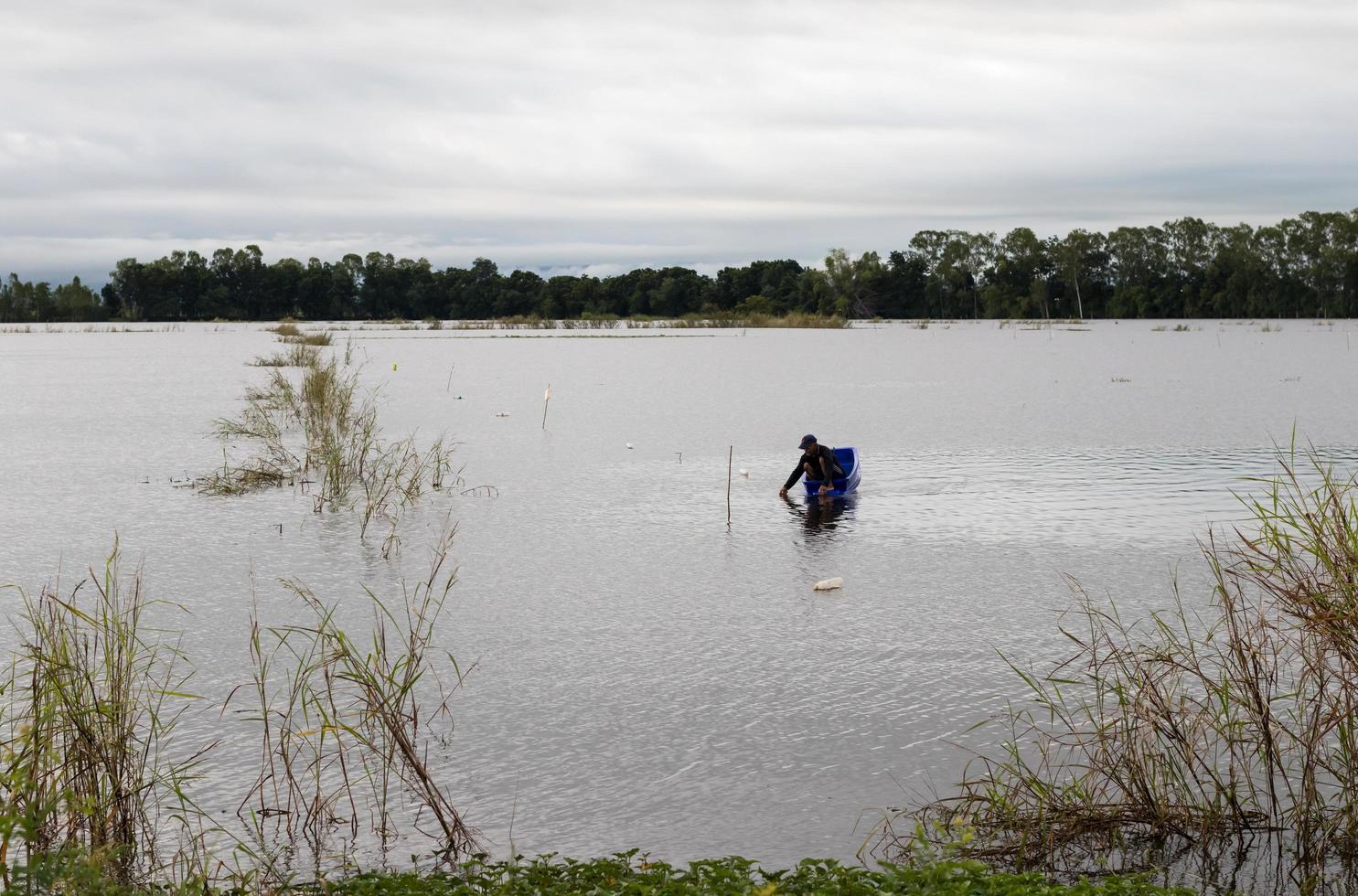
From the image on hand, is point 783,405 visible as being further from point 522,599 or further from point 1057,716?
point 1057,716

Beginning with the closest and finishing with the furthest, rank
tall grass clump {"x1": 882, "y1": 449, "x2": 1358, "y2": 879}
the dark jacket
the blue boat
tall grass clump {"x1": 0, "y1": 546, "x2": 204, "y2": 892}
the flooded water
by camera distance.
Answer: tall grass clump {"x1": 0, "y1": 546, "x2": 204, "y2": 892}, tall grass clump {"x1": 882, "y1": 449, "x2": 1358, "y2": 879}, the flooded water, the dark jacket, the blue boat

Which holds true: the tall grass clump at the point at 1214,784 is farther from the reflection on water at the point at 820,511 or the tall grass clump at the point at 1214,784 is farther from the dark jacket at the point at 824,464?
the dark jacket at the point at 824,464

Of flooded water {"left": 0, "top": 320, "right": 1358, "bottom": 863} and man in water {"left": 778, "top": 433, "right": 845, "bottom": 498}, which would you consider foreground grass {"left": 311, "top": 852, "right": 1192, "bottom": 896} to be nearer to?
flooded water {"left": 0, "top": 320, "right": 1358, "bottom": 863}

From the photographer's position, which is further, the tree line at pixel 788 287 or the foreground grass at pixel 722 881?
the tree line at pixel 788 287

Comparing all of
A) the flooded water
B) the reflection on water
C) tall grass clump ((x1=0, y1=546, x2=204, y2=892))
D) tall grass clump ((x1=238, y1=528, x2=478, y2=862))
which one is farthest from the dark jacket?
tall grass clump ((x1=0, y1=546, x2=204, y2=892))

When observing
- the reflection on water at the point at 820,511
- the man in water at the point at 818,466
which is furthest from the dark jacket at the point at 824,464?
the reflection on water at the point at 820,511

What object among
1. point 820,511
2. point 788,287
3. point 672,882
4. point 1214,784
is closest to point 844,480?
point 820,511

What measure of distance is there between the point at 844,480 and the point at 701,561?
4656 millimetres

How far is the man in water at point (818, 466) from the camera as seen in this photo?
17.4m

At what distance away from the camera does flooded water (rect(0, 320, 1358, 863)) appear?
766 cm

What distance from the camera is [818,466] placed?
688 inches

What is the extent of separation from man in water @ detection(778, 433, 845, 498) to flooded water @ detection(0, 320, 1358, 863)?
676 mm

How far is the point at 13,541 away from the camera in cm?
1434

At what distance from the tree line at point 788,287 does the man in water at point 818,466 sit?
114955 millimetres
